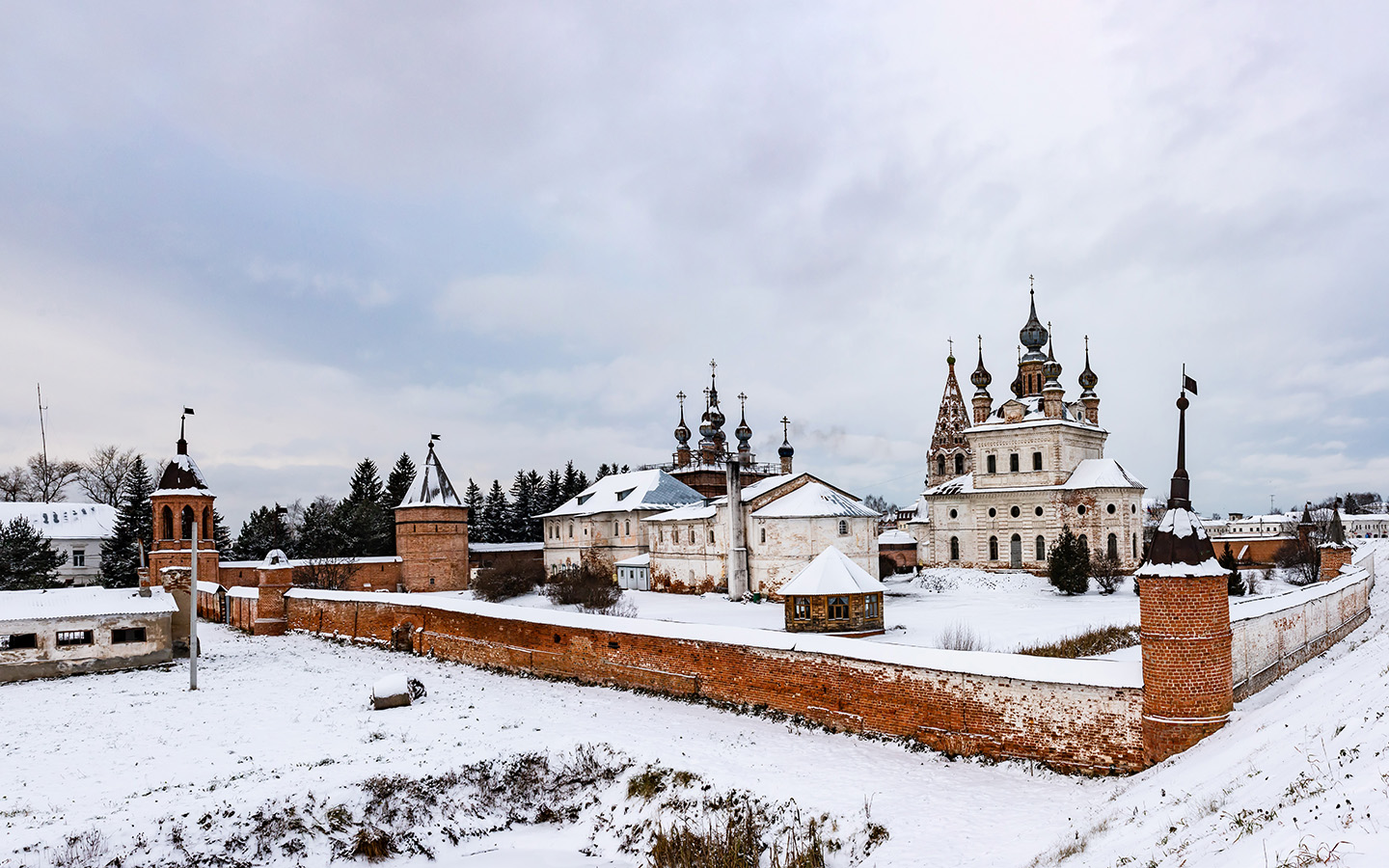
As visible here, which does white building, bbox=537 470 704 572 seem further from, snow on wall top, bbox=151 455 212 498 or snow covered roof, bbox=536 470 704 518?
snow on wall top, bbox=151 455 212 498

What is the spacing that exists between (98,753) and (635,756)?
803 centimetres

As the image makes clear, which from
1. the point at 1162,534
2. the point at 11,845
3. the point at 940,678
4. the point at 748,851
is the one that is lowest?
the point at 748,851

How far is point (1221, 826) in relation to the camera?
623 cm

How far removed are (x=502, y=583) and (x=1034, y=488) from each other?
73.3 feet

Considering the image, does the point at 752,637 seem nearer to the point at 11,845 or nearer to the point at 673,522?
the point at 11,845

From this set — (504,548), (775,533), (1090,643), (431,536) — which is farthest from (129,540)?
(1090,643)

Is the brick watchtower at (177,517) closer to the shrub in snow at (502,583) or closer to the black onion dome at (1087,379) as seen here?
the shrub in snow at (502,583)

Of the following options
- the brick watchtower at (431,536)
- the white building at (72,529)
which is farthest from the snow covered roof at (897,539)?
the white building at (72,529)

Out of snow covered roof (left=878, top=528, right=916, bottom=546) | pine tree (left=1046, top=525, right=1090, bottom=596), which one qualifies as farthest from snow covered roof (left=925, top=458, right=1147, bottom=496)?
snow covered roof (left=878, top=528, right=916, bottom=546)

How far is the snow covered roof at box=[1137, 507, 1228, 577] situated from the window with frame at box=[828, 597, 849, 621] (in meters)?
11.7

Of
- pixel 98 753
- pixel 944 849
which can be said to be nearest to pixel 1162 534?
pixel 944 849

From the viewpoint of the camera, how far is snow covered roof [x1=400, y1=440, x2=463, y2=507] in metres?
36.5

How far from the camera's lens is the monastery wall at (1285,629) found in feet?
39.7

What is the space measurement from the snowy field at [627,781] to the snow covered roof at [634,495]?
23372 millimetres
